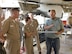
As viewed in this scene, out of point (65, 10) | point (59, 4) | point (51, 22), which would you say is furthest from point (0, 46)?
point (65, 10)

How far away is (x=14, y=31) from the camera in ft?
11.1

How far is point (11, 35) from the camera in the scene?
11.0 feet

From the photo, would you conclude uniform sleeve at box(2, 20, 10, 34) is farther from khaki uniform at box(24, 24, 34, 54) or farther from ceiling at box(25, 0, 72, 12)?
ceiling at box(25, 0, 72, 12)

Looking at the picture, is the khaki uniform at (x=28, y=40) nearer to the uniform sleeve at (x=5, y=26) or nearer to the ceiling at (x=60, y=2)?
the ceiling at (x=60, y=2)

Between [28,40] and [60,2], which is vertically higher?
[60,2]

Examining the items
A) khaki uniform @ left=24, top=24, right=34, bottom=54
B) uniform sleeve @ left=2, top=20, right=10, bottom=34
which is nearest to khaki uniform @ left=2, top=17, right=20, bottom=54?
uniform sleeve @ left=2, top=20, right=10, bottom=34

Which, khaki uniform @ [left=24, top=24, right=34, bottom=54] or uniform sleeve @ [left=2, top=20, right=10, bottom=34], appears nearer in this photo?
uniform sleeve @ [left=2, top=20, right=10, bottom=34]

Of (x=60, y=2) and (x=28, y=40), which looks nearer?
(x=60, y=2)

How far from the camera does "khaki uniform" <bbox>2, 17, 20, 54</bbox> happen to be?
10.8ft

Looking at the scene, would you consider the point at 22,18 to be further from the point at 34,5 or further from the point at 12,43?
the point at 12,43

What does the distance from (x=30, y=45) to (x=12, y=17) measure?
1299mm

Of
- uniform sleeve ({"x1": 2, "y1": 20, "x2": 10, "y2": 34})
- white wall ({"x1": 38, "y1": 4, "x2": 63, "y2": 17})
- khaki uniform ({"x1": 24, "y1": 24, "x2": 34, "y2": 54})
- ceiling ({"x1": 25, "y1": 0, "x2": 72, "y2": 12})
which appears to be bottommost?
khaki uniform ({"x1": 24, "y1": 24, "x2": 34, "y2": 54})

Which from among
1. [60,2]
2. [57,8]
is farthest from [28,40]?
[60,2]

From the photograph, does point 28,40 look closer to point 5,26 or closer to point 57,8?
point 57,8
